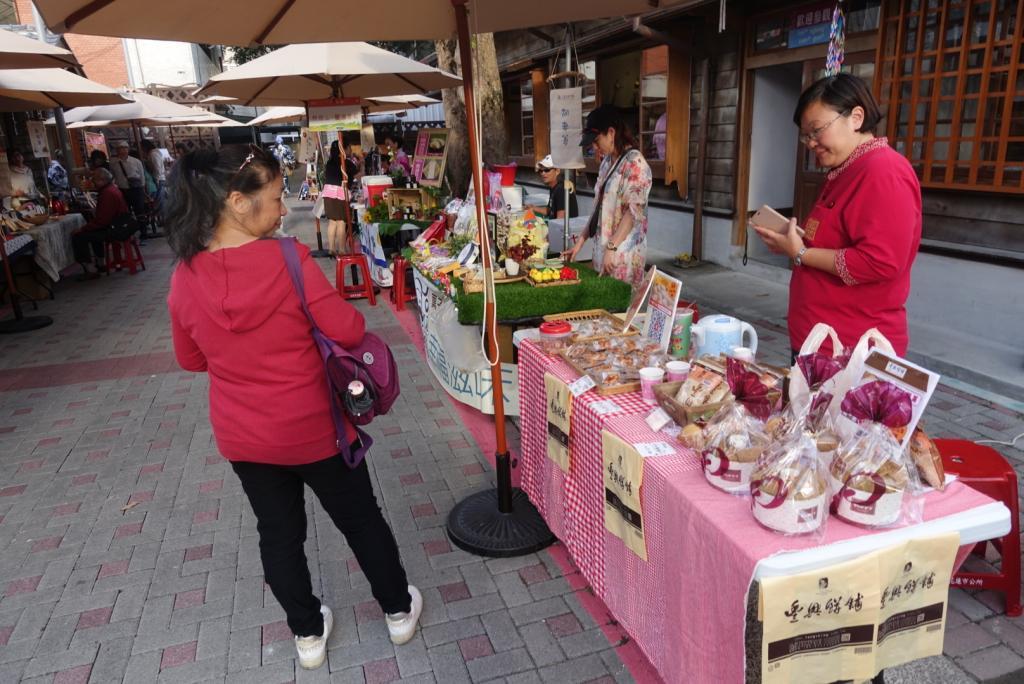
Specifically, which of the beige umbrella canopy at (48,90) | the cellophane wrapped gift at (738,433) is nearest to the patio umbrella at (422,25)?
the cellophane wrapped gift at (738,433)

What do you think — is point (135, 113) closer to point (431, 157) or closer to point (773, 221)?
point (431, 157)

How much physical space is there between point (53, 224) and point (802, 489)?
35.8 ft

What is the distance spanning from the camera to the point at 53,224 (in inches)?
373

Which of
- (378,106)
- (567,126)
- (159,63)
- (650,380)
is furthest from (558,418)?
(159,63)

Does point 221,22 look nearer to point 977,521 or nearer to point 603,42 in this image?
point 977,521

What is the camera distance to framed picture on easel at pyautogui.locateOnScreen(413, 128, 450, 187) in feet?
25.8

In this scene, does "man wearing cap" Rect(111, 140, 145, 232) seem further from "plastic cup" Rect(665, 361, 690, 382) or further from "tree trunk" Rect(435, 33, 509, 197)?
"plastic cup" Rect(665, 361, 690, 382)

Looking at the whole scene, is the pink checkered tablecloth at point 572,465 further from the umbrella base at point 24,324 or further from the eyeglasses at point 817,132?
the umbrella base at point 24,324

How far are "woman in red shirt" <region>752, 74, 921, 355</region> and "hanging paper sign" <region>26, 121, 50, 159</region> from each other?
14.6 metres

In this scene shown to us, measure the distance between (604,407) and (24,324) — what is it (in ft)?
25.9

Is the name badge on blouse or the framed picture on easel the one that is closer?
the name badge on blouse

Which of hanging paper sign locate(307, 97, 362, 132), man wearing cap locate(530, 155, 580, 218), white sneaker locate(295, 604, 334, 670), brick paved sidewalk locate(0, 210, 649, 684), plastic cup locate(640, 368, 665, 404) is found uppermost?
hanging paper sign locate(307, 97, 362, 132)

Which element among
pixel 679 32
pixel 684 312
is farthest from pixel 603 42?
pixel 684 312

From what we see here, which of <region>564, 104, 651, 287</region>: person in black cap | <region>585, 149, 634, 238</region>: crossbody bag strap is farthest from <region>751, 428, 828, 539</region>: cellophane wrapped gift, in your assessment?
<region>585, 149, 634, 238</region>: crossbody bag strap
